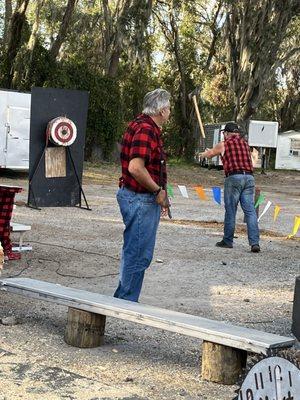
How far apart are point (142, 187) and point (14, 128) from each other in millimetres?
15755

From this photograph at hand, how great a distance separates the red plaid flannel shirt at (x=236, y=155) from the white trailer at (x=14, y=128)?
433 inches

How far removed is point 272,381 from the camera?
4.11 m

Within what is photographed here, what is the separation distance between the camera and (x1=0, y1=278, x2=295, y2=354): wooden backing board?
5059mm

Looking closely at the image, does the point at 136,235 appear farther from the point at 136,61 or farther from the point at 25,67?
the point at 136,61

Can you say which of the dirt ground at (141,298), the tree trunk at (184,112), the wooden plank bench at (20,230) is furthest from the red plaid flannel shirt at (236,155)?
the tree trunk at (184,112)

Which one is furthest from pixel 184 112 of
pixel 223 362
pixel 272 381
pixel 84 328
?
pixel 272 381

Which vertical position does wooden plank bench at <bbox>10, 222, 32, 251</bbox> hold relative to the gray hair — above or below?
below

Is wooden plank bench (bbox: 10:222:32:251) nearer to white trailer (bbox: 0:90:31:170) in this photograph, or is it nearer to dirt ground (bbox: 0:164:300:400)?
dirt ground (bbox: 0:164:300:400)

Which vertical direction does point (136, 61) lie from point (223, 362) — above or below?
above

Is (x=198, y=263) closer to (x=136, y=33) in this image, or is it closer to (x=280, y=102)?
(x=136, y=33)

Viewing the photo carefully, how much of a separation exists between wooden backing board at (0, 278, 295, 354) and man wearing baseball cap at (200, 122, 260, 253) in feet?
17.6

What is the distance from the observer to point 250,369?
4227mm

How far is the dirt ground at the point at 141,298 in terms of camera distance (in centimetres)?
524

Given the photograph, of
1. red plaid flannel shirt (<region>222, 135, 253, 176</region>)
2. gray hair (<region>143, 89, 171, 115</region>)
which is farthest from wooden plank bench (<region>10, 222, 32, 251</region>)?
gray hair (<region>143, 89, 171, 115</region>)
